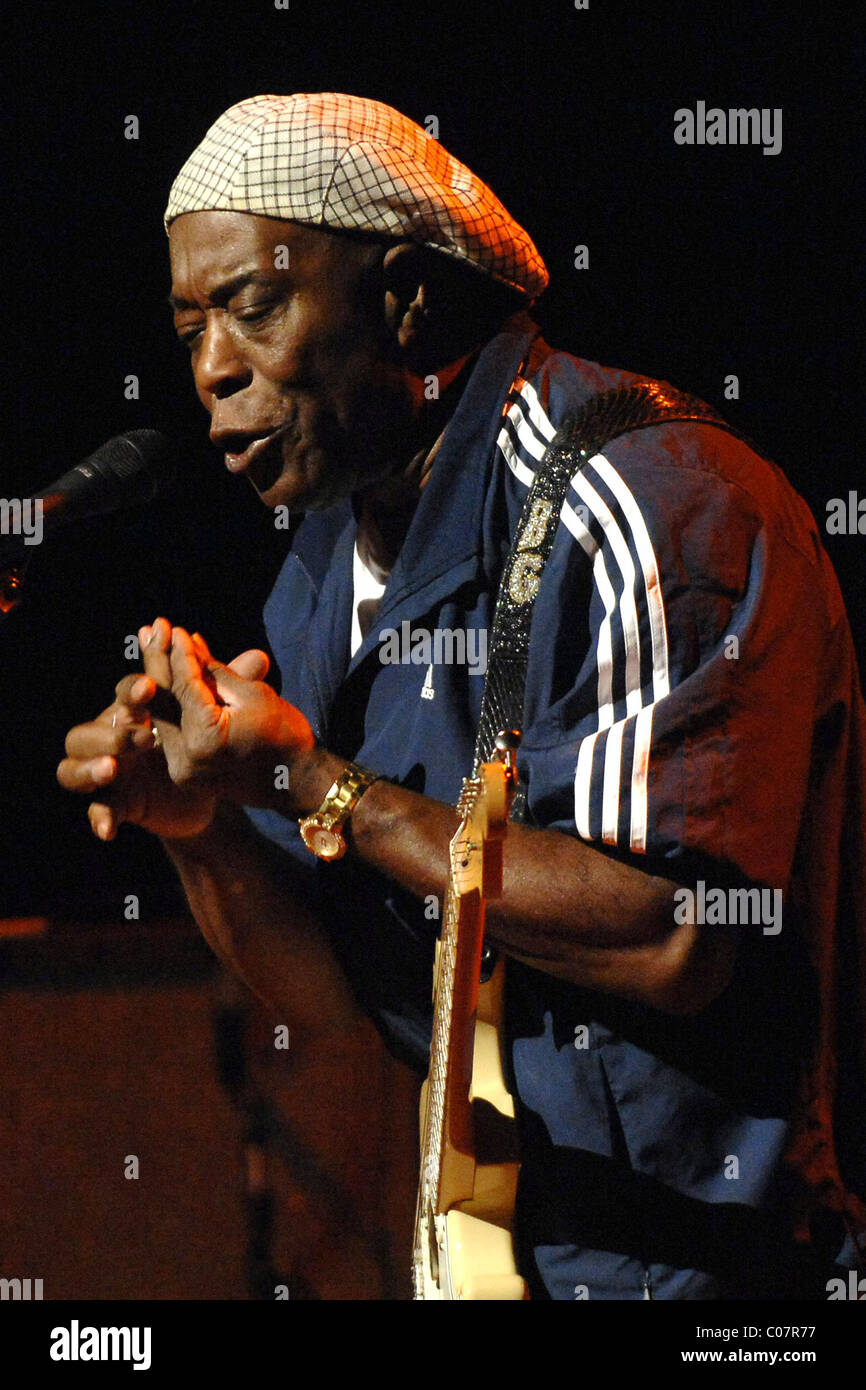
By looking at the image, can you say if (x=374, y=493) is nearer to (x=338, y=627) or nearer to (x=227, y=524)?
(x=338, y=627)

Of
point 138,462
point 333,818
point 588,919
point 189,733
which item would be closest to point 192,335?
point 138,462

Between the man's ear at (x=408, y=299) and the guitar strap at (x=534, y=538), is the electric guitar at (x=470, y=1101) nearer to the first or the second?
A: the guitar strap at (x=534, y=538)

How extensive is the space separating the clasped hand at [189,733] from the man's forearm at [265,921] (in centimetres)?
26

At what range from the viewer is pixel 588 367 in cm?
188

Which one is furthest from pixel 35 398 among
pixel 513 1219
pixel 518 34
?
pixel 513 1219

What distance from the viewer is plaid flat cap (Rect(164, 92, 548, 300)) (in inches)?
71.6

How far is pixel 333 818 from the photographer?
164 cm

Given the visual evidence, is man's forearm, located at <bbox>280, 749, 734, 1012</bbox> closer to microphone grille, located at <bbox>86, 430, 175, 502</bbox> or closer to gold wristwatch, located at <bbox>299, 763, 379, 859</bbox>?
gold wristwatch, located at <bbox>299, 763, 379, 859</bbox>

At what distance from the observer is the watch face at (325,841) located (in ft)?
5.39

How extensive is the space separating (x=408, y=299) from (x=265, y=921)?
896 millimetres

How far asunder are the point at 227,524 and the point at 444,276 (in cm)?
119

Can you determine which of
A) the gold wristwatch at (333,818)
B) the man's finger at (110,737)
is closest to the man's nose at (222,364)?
the man's finger at (110,737)

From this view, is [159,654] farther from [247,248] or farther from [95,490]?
[247,248]

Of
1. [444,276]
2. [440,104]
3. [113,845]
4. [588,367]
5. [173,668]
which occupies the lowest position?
[113,845]
